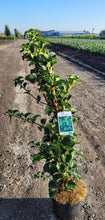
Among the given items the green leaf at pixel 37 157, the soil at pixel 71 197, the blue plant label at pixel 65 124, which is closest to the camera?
the blue plant label at pixel 65 124

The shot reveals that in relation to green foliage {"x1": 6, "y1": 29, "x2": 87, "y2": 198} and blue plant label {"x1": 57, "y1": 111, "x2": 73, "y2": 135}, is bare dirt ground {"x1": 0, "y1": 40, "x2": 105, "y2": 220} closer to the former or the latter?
green foliage {"x1": 6, "y1": 29, "x2": 87, "y2": 198}

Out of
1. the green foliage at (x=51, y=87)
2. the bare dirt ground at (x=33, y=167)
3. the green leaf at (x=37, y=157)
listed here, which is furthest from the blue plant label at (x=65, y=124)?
the bare dirt ground at (x=33, y=167)

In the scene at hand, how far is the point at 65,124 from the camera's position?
1689 millimetres

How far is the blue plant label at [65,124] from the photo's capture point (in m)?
1.67

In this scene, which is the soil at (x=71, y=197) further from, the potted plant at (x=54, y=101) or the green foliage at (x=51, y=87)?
the green foliage at (x=51, y=87)

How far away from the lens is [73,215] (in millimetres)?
2469

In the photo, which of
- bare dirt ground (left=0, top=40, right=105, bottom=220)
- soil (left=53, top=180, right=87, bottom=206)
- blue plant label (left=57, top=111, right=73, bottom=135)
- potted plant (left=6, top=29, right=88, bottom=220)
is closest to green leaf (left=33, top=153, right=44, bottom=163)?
potted plant (left=6, top=29, right=88, bottom=220)

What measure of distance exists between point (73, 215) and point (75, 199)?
1.30 ft

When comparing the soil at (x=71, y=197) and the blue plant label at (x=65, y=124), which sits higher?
the blue plant label at (x=65, y=124)

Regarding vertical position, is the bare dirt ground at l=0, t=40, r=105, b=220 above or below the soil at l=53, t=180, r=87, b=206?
below

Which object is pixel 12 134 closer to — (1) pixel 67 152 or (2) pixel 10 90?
(1) pixel 67 152

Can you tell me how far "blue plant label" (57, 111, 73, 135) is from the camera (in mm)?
1668

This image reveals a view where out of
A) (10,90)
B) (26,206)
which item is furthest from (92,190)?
(10,90)

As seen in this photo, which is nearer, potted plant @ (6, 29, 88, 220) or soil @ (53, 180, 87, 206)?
potted plant @ (6, 29, 88, 220)
